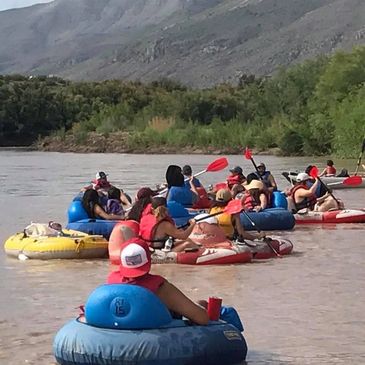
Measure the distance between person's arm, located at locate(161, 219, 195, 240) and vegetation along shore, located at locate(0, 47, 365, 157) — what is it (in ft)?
111

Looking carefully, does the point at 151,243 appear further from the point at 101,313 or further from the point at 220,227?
the point at 101,313

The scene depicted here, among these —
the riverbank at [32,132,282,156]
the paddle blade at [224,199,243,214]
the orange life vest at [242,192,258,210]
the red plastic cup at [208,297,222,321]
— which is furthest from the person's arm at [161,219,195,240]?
the riverbank at [32,132,282,156]

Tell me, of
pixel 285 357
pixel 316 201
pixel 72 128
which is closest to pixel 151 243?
pixel 285 357

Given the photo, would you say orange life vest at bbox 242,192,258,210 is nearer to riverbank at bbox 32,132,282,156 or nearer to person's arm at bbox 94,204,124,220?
person's arm at bbox 94,204,124,220

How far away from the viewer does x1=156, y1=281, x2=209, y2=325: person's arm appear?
7.36 metres

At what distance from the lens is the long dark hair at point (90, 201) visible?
14.4 metres

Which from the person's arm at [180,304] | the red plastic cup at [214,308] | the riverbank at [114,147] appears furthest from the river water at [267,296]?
the riverbank at [114,147]

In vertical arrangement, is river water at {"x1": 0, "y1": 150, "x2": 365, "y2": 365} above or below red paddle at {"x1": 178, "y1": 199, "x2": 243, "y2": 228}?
below

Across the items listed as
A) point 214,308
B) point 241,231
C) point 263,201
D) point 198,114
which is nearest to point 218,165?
point 263,201

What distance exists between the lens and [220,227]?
1303 cm

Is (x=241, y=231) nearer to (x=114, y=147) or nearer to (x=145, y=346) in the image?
(x=145, y=346)

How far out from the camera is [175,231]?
39.8 feet

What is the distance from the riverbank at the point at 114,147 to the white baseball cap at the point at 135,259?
46.1 metres

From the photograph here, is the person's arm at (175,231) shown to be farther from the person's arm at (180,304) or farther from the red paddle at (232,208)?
the person's arm at (180,304)
